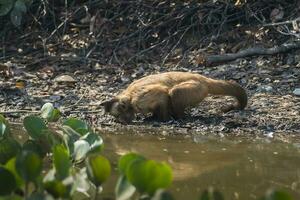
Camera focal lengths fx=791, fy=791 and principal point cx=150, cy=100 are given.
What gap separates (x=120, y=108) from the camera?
737 cm

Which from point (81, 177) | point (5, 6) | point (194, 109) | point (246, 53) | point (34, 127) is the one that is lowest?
point (194, 109)

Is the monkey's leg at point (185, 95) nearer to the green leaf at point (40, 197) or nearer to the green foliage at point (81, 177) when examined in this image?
the green foliage at point (81, 177)

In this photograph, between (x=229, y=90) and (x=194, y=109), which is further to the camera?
(x=194, y=109)

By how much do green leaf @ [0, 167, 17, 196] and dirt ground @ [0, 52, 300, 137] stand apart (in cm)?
353

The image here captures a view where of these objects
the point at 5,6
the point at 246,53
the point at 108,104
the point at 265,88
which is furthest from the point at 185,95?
the point at 5,6

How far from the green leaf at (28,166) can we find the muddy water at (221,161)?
1143 mm

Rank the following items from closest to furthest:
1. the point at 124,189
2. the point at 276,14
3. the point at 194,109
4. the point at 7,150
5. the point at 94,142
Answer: the point at 124,189 < the point at 7,150 < the point at 94,142 < the point at 194,109 < the point at 276,14

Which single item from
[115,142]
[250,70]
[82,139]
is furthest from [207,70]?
[82,139]

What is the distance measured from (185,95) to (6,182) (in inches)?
147

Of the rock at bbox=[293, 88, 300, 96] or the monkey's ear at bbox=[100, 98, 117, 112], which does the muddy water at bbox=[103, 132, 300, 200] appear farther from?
the rock at bbox=[293, 88, 300, 96]

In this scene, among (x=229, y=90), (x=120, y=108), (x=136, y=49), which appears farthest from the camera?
(x=136, y=49)

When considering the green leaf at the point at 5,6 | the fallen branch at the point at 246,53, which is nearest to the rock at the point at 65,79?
the fallen branch at the point at 246,53

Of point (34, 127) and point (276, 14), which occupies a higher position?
point (34, 127)

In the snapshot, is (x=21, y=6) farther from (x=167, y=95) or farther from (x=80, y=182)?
(x=80, y=182)
